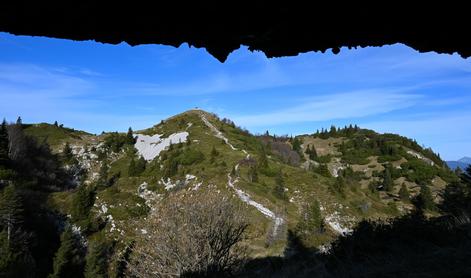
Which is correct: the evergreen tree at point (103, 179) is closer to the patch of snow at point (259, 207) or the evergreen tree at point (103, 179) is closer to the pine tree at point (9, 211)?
the pine tree at point (9, 211)

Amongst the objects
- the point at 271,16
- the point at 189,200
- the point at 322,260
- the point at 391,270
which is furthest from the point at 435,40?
the point at 189,200

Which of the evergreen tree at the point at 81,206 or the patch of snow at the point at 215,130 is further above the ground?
the patch of snow at the point at 215,130

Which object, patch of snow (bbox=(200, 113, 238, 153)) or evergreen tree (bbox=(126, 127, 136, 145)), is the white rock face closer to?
evergreen tree (bbox=(126, 127, 136, 145))

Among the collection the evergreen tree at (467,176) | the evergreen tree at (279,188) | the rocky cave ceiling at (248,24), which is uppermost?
the evergreen tree at (279,188)

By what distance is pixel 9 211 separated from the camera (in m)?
30.6

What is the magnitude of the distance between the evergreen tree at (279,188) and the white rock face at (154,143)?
23.0 metres

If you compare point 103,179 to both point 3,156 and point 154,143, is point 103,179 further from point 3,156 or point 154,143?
point 154,143

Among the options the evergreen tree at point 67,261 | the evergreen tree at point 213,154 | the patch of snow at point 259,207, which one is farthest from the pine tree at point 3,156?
the evergreen tree at point 213,154

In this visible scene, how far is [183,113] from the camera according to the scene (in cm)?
8488

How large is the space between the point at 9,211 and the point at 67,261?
6805 mm

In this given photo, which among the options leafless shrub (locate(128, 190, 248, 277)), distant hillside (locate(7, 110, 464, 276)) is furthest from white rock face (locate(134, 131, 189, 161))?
leafless shrub (locate(128, 190, 248, 277))

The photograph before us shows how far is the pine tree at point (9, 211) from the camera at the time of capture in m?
30.1

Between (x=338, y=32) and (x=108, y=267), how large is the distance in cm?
3317

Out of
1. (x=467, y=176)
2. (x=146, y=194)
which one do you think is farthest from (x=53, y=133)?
(x=467, y=176)
